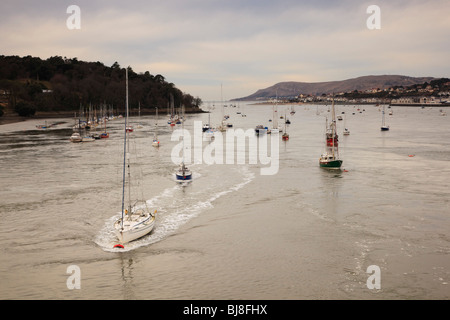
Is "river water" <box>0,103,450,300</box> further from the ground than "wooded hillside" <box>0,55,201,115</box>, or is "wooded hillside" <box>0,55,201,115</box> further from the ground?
"wooded hillside" <box>0,55,201,115</box>

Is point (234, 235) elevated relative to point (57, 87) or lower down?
lower down

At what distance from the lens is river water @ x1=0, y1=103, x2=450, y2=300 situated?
17062 millimetres

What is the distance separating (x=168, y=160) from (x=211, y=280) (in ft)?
113

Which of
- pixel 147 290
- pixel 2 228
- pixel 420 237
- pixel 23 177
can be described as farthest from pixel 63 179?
pixel 420 237

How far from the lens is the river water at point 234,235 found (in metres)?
17.1

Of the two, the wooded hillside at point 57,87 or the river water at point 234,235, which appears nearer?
the river water at point 234,235

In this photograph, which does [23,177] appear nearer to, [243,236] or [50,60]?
[243,236]

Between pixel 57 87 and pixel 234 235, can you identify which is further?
pixel 57 87

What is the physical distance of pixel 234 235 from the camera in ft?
76.0

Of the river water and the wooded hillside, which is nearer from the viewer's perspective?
the river water

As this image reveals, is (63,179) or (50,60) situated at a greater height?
(50,60)
